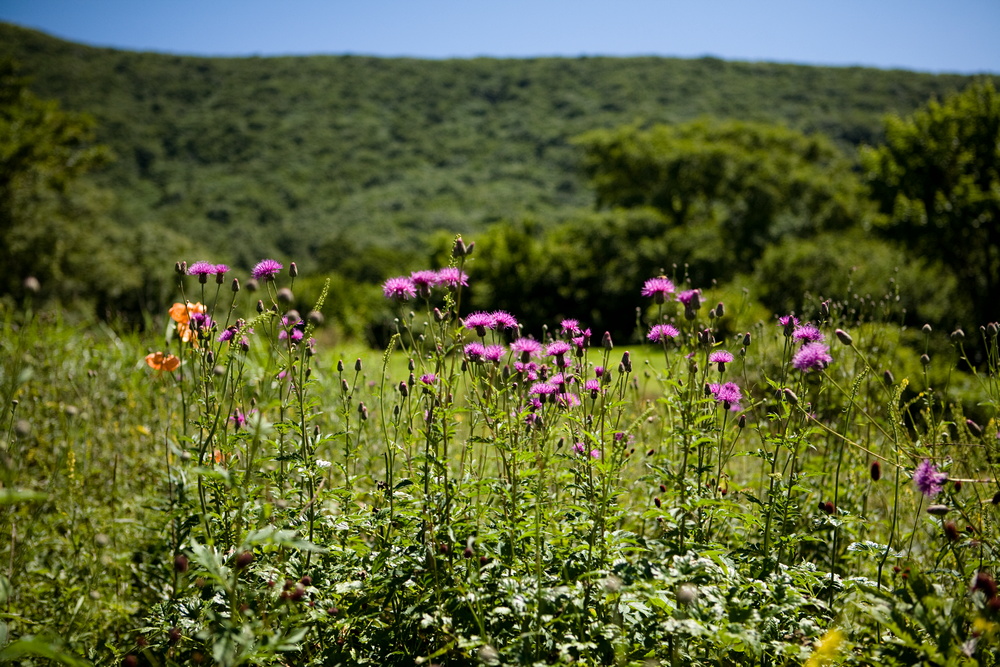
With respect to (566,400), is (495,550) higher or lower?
lower

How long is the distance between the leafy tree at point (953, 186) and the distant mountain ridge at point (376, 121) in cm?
2688

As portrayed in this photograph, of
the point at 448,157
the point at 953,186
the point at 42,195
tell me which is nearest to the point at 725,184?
the point at 953,186

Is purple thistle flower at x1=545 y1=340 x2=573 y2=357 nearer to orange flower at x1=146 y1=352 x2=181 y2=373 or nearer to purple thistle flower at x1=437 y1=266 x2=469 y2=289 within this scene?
purple thistle flower at x1=437 y1=266 x2=469 y2=289

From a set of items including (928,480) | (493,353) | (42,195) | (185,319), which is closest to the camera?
(928,480)

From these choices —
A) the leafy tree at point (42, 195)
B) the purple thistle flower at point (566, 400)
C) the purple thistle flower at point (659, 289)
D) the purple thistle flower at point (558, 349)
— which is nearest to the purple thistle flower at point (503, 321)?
the purple thistle flower at point (558, 349)

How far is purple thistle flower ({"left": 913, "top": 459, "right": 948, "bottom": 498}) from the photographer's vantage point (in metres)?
1.57

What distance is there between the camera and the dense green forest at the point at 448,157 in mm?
17844

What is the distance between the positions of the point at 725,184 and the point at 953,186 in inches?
357

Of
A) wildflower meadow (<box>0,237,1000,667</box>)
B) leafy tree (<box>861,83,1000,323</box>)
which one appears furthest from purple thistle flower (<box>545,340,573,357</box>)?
leafy tree (<box>861,83,1000,323</box>)

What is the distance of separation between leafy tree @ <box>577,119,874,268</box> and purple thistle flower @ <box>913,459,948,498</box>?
1689 centimetres

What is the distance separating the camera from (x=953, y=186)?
37.8 ft

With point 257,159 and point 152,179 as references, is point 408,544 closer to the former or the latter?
point 152,179

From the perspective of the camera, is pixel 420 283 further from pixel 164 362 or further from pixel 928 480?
pixel 928 480

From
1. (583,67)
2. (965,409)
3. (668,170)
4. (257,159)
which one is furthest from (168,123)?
(965,409)
